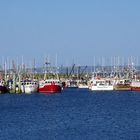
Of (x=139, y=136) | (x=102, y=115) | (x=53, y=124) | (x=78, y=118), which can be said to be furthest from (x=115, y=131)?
(x=102, y=115)

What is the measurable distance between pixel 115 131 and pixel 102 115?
25063 millimetres

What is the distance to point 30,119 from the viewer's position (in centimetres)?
9219

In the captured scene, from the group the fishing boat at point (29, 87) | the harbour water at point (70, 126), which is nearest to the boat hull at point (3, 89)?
the fishing boat at point (29, 87)

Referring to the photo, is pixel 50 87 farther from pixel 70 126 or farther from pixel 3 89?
pixel 70 126

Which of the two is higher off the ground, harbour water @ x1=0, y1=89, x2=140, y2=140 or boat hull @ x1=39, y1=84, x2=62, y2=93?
boat hull @ x1=39, y1=84, x2=62, y2=93

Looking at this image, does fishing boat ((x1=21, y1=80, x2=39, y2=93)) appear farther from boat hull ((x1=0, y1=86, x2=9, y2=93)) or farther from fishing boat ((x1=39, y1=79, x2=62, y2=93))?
boat hull ((x1=0, y1=86, x2=9, y2=93))

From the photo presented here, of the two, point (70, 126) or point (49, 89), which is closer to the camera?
point (70, 126)

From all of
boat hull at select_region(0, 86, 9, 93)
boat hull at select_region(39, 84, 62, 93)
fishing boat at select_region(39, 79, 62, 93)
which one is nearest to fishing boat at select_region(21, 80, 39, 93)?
fishing boat at select_region(39, 79, 62, 93)

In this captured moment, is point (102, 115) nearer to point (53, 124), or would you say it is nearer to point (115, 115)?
point (115, 115)

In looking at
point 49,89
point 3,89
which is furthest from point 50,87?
point 3,89

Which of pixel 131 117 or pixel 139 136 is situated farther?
pixel 131 117

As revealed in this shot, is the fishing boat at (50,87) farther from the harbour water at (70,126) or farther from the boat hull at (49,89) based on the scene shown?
the harbour water at (70,126)

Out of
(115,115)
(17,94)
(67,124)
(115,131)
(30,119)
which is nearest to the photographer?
(115,131)

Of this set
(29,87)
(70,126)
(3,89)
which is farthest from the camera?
(29,87)
